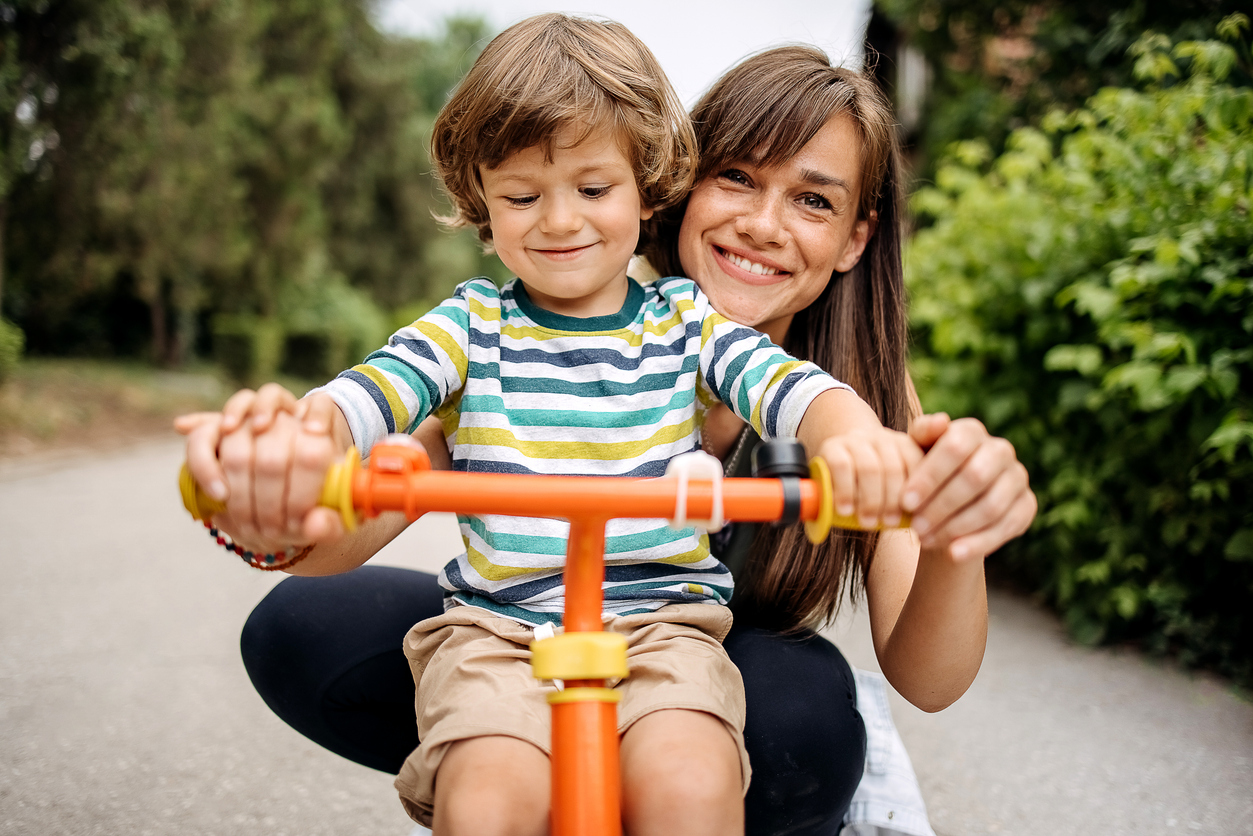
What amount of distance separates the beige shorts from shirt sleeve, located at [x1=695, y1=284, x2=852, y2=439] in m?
0.38

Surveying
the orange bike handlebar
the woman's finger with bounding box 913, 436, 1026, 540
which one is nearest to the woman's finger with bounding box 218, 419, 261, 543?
the orange bike handlebar

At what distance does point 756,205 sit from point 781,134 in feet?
0.54

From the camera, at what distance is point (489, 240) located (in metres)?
2.01

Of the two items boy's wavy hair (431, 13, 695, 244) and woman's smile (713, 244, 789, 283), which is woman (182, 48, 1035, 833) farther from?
boy's wavy hair (431, 13, 695, 244)

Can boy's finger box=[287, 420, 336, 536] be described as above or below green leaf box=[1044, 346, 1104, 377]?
above

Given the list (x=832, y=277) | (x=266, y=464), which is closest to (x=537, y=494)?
(x=266, y=464)

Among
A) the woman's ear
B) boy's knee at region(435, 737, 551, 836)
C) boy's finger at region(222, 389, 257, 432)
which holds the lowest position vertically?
boy's knee at region(435, 737, 551, 836)

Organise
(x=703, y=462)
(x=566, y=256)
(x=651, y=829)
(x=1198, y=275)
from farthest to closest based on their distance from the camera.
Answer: (x=1198, y=275)
(x=566, y=256)
(x=651, y=829)
(x=703, y=462)

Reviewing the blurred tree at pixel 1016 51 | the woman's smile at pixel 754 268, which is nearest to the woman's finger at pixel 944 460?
the woman's smile at pixel 754 268

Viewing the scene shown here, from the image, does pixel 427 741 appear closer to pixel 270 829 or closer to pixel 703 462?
pixel 703 462

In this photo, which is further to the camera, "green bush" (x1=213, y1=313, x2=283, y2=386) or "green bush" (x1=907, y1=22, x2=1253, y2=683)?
"green bush" (x1=213, y1=313, x2=283, y2=386)

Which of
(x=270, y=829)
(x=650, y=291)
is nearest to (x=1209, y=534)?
(x=650, y=291)

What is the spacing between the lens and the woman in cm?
157

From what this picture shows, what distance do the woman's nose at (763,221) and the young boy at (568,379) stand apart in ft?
0.90
